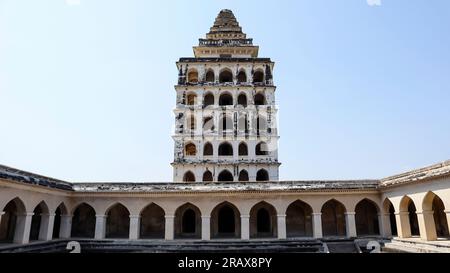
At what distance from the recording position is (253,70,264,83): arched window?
106 feet

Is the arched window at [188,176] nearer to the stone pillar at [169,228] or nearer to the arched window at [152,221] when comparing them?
the arched window at [152,221]

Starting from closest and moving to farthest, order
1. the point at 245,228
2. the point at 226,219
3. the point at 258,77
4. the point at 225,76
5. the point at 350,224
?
the point at 350,224
the point at 245,228
the point at 226,219
the point at 258,77
the point at 225,76

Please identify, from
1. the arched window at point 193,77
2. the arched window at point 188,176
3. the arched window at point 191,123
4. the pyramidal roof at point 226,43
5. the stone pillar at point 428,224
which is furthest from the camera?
the pyramidal roof at point 226,43

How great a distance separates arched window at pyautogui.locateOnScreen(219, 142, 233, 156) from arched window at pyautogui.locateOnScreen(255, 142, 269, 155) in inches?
94.2

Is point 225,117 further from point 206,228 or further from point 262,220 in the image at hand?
point 206,228

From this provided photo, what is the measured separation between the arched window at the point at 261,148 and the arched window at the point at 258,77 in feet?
21.8

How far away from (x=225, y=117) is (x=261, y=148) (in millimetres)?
4405

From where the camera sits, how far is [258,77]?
107ft

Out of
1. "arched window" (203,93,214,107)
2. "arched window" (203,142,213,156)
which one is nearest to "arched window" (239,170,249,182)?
→ "arched window" (203,142,213,156)

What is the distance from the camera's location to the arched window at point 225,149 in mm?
30237

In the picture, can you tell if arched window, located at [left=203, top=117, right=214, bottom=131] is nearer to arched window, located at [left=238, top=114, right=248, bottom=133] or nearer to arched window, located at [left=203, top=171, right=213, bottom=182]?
arched window, located at [left=238, top=114, right=248, bottom=133]

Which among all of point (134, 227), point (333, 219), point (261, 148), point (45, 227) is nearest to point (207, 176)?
point (261, 148)

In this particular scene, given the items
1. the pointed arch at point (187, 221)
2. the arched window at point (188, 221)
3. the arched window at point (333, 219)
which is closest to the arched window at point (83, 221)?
the pointed arch at point (187, 221)
